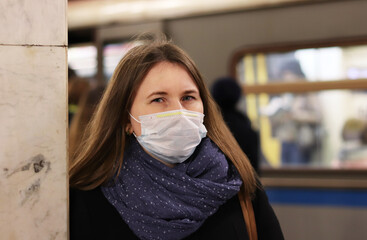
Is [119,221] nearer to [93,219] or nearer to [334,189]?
[93,219]

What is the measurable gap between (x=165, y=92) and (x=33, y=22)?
0.46 meters

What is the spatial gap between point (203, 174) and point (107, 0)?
3.45 metres

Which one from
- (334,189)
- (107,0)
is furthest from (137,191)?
(107,0)

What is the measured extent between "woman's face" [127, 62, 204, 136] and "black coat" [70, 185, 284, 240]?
29 centimetres

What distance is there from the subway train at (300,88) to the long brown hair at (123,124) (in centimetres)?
201

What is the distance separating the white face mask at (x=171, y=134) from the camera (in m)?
1.50

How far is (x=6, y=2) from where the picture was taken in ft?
4.17

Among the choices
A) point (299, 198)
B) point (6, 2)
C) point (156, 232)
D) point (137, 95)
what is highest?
point (6, 2)

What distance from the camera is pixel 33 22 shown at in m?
1.30

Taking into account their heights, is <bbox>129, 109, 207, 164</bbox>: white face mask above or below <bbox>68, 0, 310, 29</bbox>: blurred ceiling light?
below

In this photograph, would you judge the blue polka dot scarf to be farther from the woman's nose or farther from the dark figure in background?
the dark figure in background

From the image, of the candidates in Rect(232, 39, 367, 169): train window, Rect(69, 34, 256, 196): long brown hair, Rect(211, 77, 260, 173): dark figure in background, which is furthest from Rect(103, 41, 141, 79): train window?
Rect(69, 34, 256, 196): long brown hair

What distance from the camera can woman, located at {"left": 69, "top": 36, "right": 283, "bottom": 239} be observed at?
1467 mm

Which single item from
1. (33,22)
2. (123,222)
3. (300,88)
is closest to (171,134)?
(123,222)
